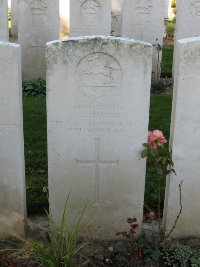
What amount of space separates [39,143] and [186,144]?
107 inches

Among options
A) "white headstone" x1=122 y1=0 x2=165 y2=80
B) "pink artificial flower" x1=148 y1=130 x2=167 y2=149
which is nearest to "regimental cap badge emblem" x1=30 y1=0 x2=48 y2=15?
"white headstone" x1=122 y1=0 x2=165 y2=80

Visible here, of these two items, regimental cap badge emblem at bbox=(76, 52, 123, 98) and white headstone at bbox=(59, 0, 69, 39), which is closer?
regimental cap badge emblem at bbox=(76, 52, 123, 98)

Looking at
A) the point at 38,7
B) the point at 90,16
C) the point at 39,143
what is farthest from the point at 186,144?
the point at 38,7

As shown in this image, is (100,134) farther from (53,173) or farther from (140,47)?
(140,47)

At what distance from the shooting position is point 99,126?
383 cm

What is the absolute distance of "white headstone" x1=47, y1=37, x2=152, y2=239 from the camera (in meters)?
3.62

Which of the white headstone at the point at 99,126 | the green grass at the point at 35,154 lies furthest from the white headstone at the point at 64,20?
the white headstone at the point at 99,126

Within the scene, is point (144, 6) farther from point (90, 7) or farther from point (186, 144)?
point (186, 144)

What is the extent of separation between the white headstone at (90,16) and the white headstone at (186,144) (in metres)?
5.66

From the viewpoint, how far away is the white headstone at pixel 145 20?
927 centimetres

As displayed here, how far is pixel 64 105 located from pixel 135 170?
85cm

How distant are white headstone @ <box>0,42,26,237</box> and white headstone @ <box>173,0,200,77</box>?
236 inches

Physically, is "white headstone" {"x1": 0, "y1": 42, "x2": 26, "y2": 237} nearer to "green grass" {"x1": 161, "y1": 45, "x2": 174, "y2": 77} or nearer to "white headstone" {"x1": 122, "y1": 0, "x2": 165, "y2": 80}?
"white headstone" {"x1": 122, "y1": 0, "x2": 165, "y2": 80}

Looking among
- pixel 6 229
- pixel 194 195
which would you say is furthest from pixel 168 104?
pixel 6 229
